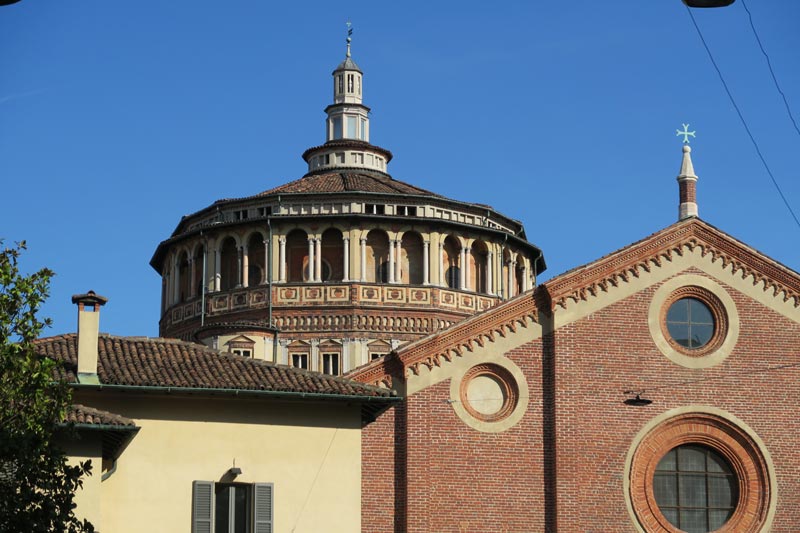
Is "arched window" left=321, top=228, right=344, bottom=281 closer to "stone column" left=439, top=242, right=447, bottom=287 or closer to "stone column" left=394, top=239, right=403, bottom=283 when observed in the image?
"stone column" left=394, top=239, right=403, bottom=283

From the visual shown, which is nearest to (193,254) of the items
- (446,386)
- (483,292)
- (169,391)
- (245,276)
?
(245,276)

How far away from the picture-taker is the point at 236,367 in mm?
37000

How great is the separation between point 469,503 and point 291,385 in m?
6.02

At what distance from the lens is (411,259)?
6438 centimetres

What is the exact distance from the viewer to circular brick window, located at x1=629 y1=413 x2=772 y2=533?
135 feet

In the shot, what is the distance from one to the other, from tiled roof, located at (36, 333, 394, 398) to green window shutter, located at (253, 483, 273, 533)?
1.92m

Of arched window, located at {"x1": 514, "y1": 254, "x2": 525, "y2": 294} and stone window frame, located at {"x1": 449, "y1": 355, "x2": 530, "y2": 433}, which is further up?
arched window, located at {"x1": 514, "y1": 254, "x2": 525, "y2": 294}

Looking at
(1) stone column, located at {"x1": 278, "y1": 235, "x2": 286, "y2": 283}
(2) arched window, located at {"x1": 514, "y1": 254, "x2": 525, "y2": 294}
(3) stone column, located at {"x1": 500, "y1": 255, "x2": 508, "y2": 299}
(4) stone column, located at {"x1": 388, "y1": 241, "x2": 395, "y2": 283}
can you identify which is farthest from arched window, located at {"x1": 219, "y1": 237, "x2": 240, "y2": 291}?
(2) arched window, located at {"x1": 514, "y1": 254, "x2": 525, "y2": 294}

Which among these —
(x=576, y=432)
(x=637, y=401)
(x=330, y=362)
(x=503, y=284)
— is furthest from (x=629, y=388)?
(x=503, y=284)

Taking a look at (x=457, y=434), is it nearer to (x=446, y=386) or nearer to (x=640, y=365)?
(x=446, y=386)

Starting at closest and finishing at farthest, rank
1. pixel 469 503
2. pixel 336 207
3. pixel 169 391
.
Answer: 1. pixel 169 391
2. pixel 469 503
3. pixel 336 207

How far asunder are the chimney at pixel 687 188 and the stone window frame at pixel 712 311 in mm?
1814

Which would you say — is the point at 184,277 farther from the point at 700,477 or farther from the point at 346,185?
the point at 700,477

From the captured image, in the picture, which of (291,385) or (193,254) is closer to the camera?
(291,385)
